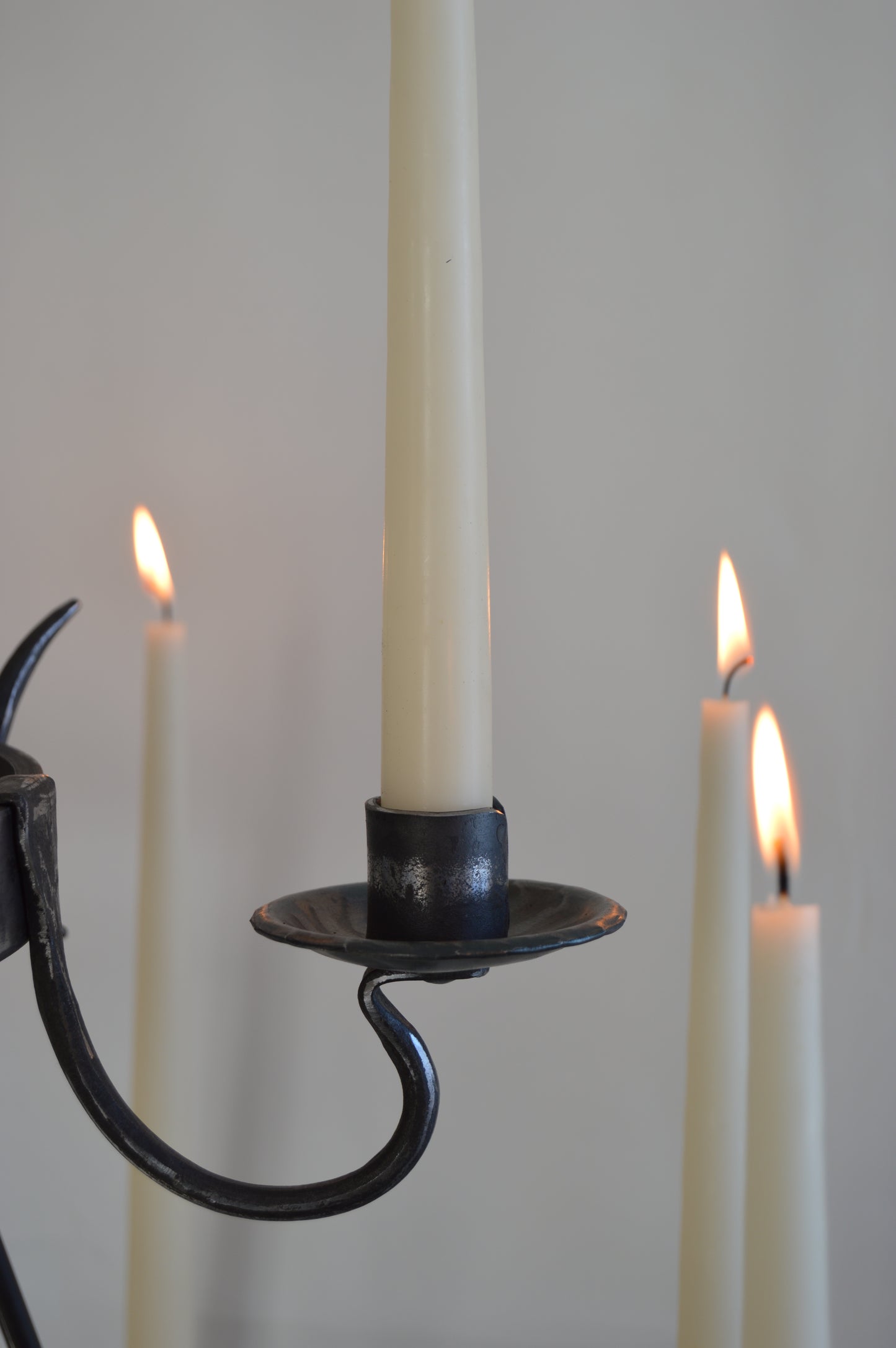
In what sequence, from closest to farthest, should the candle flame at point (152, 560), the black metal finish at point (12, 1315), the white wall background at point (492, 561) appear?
1. the black metal finish at point (12, 1315)
2. the candle flame at point (152, 560)
3. the white wall background at point (492, 561)

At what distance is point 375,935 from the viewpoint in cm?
22

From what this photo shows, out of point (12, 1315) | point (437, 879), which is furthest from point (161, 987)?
point (437, 879)

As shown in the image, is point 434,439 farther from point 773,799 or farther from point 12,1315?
point 12,1315

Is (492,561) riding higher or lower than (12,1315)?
higher

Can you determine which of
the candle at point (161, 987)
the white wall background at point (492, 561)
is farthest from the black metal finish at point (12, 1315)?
the white wall background at point (492, 561)

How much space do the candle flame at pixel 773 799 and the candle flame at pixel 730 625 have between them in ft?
0.33

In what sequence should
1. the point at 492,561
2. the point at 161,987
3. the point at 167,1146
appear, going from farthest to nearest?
the point at 492,561 < the point at 161,987 < the point at 167,1146

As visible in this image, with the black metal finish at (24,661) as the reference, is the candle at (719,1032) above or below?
below

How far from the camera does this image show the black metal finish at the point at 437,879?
22 centimetres

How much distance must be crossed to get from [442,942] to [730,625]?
201 mm

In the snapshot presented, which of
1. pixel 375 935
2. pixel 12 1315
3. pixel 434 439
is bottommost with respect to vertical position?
pixel 12 1315

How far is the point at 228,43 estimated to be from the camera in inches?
25.1

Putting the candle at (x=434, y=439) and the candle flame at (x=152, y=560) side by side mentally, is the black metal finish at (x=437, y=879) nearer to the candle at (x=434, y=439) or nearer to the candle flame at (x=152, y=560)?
the candle at (x=434, y=439)

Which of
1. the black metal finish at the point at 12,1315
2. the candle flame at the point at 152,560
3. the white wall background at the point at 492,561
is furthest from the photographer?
the white wall background at the point at 492,561
